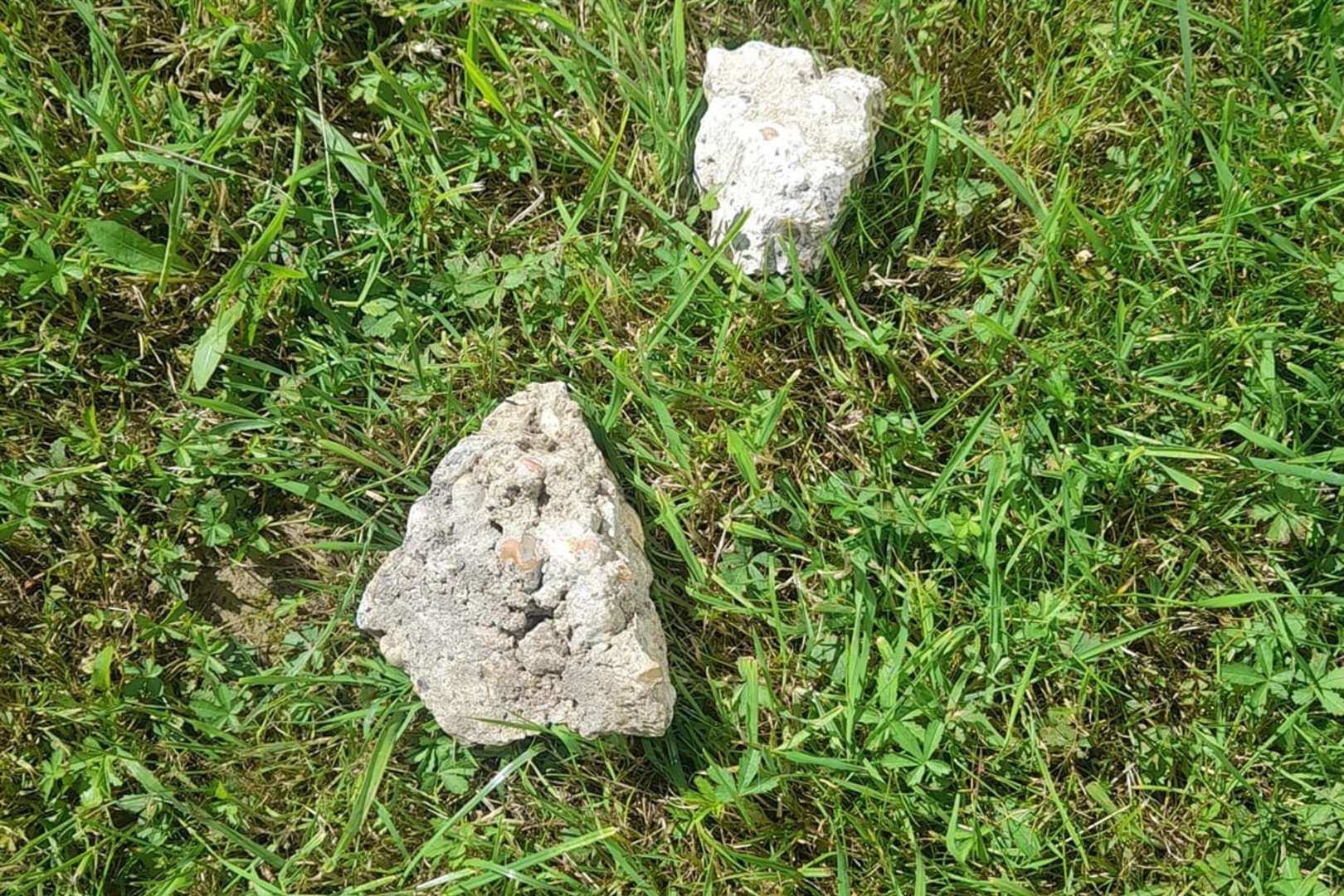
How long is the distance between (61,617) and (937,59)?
8.68 ft

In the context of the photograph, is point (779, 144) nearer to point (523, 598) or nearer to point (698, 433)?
point (698, 433)

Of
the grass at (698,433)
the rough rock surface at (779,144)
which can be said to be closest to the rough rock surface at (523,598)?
the grass at (698,433)

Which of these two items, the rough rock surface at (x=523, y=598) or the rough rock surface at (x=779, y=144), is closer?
the rough rock surface at (x=523, y=598)

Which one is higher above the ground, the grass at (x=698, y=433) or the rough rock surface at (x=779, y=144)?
the rough rock surface at (x=779, y=144)

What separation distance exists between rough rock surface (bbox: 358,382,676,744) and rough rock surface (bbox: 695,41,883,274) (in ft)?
2.22

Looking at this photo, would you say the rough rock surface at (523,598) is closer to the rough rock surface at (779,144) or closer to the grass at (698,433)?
the grass at (698,433)

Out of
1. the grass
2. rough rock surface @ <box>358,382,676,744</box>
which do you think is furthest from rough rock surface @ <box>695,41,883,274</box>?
rough rock surface @ <box>358,382,676,744</box>

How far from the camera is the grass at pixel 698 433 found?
262 cm

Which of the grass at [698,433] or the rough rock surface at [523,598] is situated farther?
the grass at [698,433]

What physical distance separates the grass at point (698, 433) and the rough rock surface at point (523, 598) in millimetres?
166

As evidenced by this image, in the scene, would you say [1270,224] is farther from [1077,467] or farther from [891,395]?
[891,395]

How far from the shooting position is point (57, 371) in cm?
285

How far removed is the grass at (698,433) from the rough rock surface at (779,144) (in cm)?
10

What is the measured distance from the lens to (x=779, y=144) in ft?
8.63
